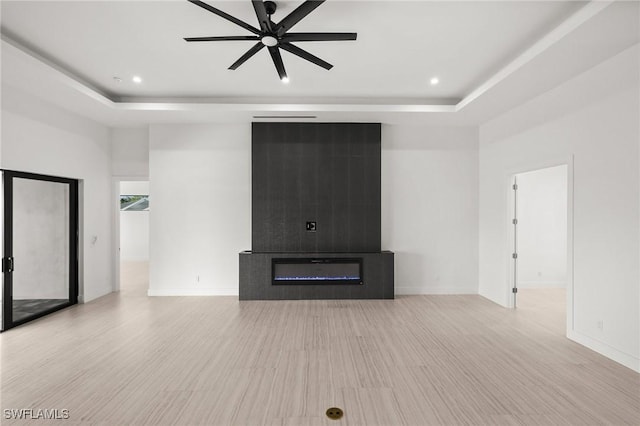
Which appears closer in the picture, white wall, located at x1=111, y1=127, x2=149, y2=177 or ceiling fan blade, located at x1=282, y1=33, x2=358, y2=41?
ceiling fan blade, located at x1=282, y1=33, x2=358, y2=41

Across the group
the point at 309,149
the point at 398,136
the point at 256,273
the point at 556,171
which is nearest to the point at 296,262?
the point at 256,273

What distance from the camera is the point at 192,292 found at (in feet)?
18.4

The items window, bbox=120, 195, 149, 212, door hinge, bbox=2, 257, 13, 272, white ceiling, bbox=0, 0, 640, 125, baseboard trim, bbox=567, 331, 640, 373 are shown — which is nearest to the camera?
white ceiling, bbox=0, 0, 640, 125

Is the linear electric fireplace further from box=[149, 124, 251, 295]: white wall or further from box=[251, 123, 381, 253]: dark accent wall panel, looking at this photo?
box=[149, 124, 251, 295]: white wall

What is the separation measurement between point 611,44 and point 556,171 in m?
4.00

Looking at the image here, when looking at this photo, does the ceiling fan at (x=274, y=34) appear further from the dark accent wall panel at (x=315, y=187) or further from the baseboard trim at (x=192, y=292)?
the baseboard trim at (x=192, y=292)

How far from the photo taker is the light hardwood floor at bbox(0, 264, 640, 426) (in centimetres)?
233

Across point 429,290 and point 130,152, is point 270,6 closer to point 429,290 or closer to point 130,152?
point 130,152

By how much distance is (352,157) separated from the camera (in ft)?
18.2

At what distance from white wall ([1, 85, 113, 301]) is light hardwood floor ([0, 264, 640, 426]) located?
114 centimetres

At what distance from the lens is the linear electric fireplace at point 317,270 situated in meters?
5.34

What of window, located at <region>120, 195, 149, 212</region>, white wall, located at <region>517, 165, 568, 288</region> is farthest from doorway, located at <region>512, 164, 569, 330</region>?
window, located at <region>120, 195, 149, 212</region>

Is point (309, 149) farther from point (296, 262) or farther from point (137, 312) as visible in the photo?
point (137, 312)

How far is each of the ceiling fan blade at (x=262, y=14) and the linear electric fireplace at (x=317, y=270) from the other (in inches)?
143
